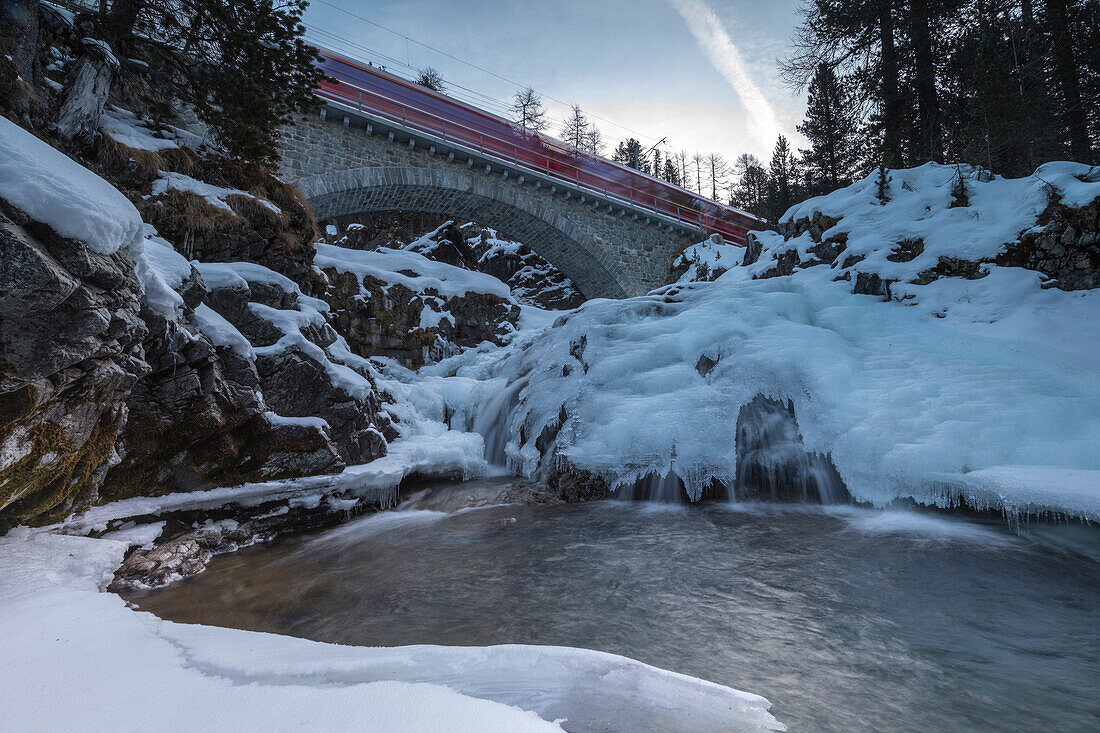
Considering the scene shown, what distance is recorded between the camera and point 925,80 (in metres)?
12.2

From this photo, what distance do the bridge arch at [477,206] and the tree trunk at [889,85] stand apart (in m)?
10.4

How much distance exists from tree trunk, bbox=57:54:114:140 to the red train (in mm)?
6013

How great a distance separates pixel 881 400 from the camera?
5.38 m

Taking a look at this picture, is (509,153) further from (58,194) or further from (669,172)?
(669,172)

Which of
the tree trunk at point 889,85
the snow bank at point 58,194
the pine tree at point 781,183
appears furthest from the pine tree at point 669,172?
the snow bank at point 58,194

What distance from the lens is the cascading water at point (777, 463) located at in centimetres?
548

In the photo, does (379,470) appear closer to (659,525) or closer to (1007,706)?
(659,525)

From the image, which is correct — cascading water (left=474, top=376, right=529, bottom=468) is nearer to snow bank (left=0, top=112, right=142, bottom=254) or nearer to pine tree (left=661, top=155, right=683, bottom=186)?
snow bank (left=0, top=112, right=142, bottom=254)

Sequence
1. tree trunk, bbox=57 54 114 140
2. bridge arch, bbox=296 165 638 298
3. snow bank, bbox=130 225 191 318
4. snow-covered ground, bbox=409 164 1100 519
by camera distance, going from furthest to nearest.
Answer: bridge arch, bbox=296 165 638 298 < tree trunk, bbox=57 54 114 140 < snow-covered ground, bbox=409 164 1100 519 < snow bank, bbox=130 225 191 318

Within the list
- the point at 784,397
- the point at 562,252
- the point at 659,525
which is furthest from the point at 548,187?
the point at 659,525

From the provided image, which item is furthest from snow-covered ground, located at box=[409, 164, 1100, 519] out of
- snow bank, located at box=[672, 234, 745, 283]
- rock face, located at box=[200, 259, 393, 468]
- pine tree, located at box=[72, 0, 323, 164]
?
snow bank, located at box=[672, 234, 745, 283]

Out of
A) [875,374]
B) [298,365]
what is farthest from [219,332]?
[875,374]

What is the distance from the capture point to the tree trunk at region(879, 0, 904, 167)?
12203 millimetres

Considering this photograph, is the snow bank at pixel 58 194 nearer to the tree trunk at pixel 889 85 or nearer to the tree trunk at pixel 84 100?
the tree trunk at pixel 84 100
